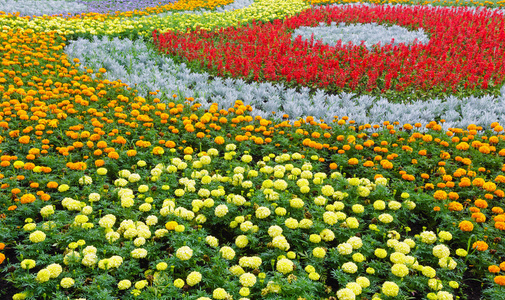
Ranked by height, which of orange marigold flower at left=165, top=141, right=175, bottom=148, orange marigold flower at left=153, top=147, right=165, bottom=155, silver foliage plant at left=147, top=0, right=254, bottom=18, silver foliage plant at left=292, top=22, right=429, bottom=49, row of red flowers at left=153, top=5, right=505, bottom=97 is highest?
silver foliage plant at left=147, top=0, right=254, bottom=18

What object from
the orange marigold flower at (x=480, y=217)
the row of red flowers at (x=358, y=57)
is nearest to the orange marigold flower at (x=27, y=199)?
the orange marigold flower at (x=480, y=217)

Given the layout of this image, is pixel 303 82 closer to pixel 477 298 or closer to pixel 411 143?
pixel 411 143

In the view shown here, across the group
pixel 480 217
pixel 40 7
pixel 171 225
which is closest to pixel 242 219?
pixel 171 225

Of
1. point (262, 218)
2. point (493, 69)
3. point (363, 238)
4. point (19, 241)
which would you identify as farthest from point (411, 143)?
point (19, 241)

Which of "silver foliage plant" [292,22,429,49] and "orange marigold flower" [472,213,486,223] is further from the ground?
"silver foliage plant" [292,22,429,49]

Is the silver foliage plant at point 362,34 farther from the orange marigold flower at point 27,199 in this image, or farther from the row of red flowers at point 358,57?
the orange marigold flower at point 27,199

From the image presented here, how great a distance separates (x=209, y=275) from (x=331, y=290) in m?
0.99

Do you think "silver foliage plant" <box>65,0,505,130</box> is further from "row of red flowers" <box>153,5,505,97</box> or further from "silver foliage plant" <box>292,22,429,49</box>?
"silver foliage plant" <box>292,22,429,49</box>

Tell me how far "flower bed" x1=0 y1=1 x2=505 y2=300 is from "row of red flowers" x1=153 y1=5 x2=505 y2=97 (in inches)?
97.8

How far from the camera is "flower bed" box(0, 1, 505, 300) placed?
282 centimetres

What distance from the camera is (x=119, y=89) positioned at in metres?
6.36

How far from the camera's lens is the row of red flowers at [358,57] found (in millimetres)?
7250

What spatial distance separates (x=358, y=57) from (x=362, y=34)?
7.84ft

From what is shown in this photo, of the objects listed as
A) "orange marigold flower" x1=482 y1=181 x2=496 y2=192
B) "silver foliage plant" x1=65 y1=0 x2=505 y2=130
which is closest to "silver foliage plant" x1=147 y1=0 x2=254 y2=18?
"silver foliage plant" x1=65 y1=0 x2=505 y2=130
